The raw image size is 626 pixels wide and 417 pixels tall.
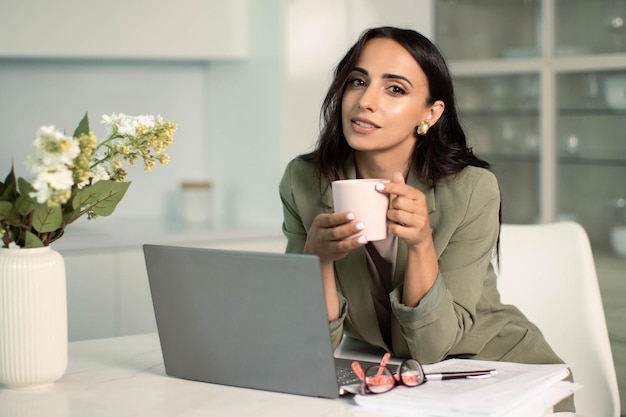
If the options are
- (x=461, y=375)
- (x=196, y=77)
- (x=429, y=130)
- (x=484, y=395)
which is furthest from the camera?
(x=196, y=77)

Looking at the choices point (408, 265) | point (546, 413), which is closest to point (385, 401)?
point (546, 413)

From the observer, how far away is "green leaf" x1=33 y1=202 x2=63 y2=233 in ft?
4.12

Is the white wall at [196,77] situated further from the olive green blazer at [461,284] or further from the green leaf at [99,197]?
the green leaf at [99,197]

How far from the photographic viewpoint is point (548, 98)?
3562 mm

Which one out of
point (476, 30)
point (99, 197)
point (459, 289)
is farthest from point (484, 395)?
point (476, 30)

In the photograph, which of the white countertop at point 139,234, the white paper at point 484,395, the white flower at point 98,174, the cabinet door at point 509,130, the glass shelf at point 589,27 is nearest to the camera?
the white paper at point 484,395

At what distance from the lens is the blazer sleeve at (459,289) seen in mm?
1475

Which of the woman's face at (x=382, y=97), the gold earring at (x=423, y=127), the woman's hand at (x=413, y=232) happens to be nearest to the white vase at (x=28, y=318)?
the woman's hand at (x=413, y=232)

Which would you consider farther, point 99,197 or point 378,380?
point 99,197

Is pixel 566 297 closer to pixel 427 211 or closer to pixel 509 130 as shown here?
pixel 427 211

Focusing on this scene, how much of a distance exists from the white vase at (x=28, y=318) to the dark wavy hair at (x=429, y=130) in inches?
25.5

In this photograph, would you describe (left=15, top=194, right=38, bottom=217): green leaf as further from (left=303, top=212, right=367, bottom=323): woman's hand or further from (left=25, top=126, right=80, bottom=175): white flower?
(left=303, top=212, right=367, bottom=323): woman's hand

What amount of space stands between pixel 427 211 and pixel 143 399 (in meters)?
0.56

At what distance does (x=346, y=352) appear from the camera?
1.58 meters
